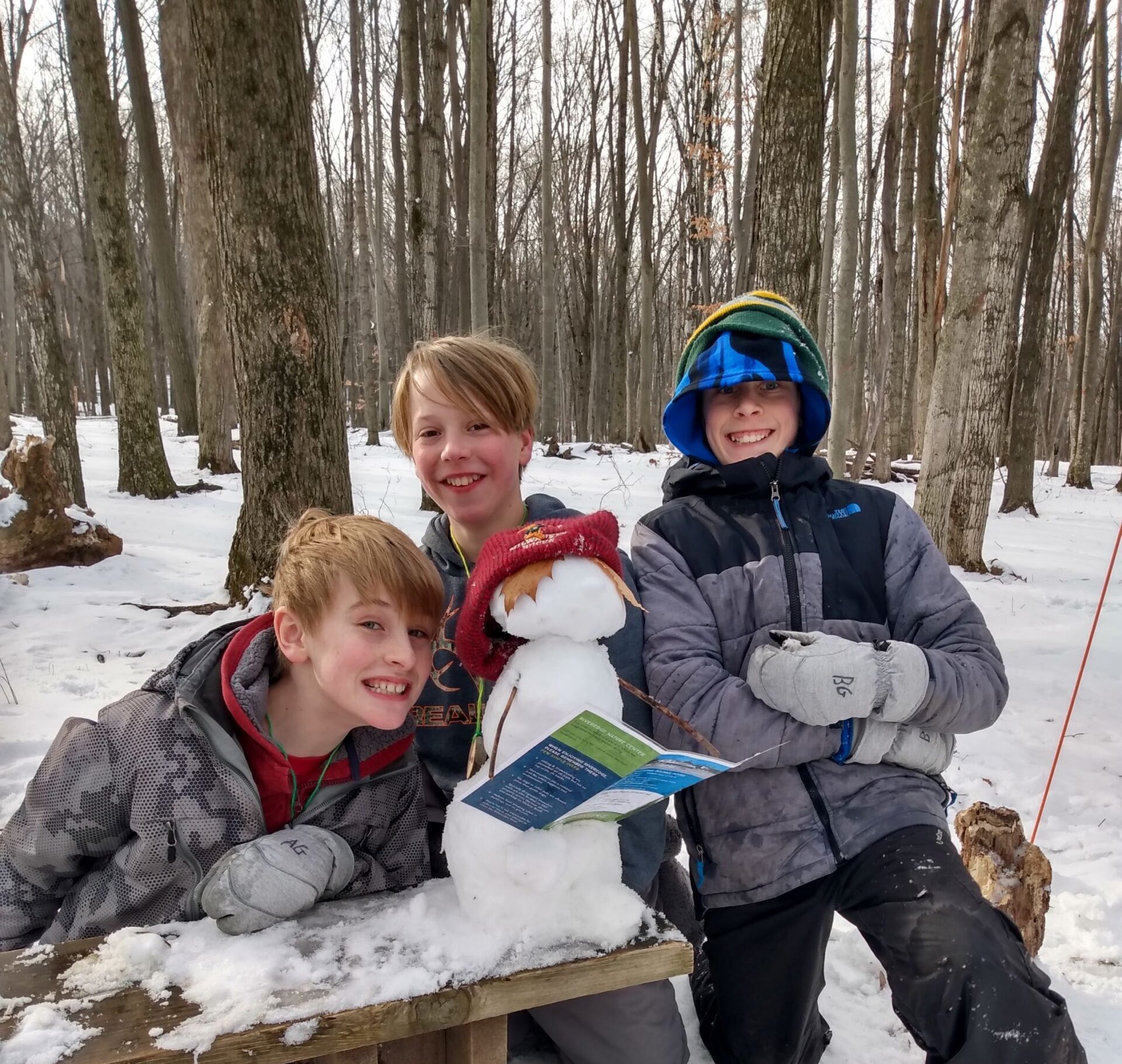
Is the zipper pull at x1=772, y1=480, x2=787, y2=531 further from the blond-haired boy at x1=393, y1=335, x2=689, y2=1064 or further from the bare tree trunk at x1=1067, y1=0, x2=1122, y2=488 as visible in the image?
the bare tree trunk at x1=1067, y1=0, x2=1122, y2=488

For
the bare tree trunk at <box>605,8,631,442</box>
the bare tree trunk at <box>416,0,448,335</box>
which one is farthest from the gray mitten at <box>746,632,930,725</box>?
the bare tree trunk at <box>605,8,631,442</box>

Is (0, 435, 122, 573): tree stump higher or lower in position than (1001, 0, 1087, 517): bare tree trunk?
lower

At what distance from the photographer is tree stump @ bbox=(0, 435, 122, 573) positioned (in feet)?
17.3

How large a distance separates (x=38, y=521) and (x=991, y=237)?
21.8ft

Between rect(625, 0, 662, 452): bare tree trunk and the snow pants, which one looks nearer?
the snow pants

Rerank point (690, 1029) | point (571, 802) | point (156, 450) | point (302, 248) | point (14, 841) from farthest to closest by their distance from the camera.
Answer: point (156, 450) → point (302, 248) → point (690, 1029) → point (14, 841) → point (571, 802)

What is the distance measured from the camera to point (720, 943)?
1.78 metres

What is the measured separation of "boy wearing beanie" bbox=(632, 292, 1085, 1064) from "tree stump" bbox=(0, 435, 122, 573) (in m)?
5.07

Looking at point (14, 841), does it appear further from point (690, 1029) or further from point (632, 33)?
point (632, 33)

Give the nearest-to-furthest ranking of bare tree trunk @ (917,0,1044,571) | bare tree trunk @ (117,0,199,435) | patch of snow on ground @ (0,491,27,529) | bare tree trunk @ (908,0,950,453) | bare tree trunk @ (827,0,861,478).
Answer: bare tree trunk @ (917,0,1044,571) → patch of snow on ground @ (0,491,27,529) → bare tree trunk @ (827,0,861,478) → bare tree trunk @ (908,0,950,453) → bare tree trunk @ (117,0,199,435)

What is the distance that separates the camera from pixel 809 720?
1.57 metres

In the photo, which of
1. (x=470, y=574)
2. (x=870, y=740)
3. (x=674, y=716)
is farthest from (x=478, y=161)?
(x=674, y=716)

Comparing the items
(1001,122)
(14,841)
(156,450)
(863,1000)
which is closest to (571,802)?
(14,841)

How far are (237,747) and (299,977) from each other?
20.2 inches
